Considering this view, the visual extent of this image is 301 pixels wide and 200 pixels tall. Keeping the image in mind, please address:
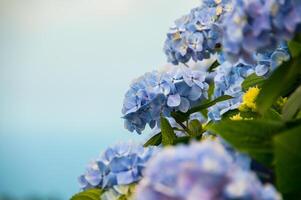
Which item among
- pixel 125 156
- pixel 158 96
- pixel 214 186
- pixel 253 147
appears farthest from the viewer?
pixel 158 96

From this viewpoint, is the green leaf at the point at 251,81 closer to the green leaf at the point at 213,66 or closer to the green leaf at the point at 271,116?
the green leaf at the point at 271,116

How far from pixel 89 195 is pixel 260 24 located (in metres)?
0.26

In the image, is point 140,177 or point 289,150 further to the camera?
point 140,177

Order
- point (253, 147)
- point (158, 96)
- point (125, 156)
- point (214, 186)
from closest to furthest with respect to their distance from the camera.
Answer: point (214, 186), point (253, 147), point (125, 156), point (158, 96)

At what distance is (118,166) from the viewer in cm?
60

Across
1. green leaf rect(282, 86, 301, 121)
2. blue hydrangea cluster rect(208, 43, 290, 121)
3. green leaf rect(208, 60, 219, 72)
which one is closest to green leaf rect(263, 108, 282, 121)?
green leaf rect(282, 86, 301, 121)

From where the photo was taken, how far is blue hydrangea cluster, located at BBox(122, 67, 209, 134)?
0.84 m

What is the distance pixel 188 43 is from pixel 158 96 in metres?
0.12

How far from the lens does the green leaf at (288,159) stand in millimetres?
463

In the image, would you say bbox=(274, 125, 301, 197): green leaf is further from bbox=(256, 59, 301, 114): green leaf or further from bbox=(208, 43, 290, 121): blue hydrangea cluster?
bbox=(208, 43, 290, 121): blue hydrangea cluster

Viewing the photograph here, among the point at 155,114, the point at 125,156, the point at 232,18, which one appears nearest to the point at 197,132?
the point at 155,114

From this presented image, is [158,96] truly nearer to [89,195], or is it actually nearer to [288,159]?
[89,195]

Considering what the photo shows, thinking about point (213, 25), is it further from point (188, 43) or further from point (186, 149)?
point (186, 149)

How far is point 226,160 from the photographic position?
39cm
